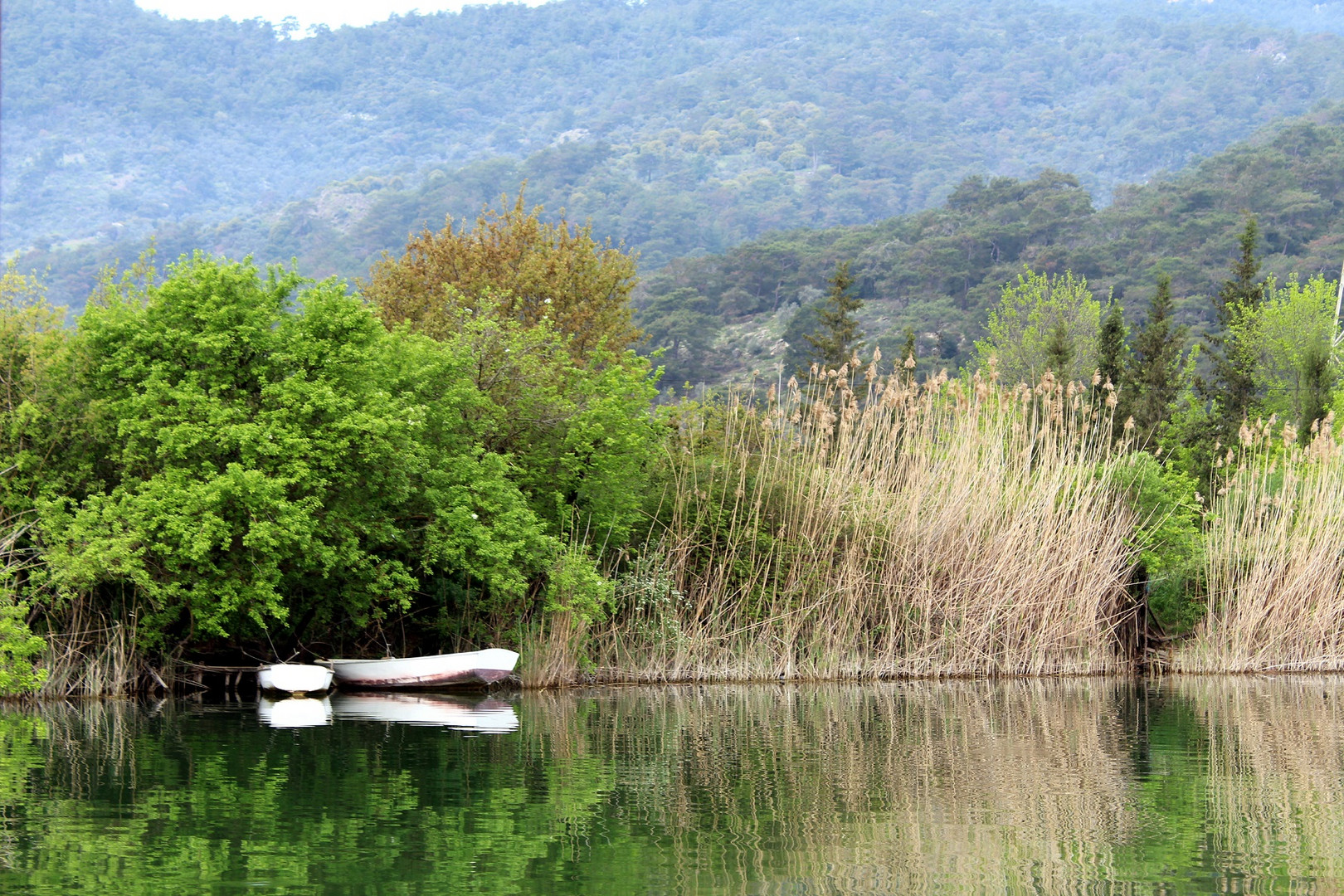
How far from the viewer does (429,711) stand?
20078 millimetres

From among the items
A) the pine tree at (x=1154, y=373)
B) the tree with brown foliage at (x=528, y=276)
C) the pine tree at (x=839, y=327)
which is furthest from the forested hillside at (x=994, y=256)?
the tree with brown foliage at (x=528, y=276)

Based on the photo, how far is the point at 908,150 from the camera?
512 feet

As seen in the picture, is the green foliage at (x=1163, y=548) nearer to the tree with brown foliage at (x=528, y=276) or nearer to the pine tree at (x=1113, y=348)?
the pine tree at (x=1113, y=348)

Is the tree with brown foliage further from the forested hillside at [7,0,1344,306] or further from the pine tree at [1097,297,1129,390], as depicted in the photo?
the forested hillside at [7,0,1344,306]

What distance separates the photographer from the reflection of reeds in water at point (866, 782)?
993 centimetres

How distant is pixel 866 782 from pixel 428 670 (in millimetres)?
10450

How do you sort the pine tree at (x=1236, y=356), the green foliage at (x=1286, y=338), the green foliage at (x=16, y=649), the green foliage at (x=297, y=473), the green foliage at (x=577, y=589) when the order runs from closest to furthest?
the green foliage at (x=16, y=649), the green foliage at (x=297, y=473), the green foliage at (x=577, y=589), the pine tree at (x=1236, y=356), the green foliage at (x=1286, y=338)

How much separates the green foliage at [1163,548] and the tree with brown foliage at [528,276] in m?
13.4

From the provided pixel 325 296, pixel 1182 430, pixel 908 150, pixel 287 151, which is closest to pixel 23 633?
pixel 325 296

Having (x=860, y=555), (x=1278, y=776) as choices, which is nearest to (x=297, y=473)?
(x=860, y=555)

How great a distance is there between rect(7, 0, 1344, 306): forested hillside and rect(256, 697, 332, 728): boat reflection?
10039 centimetres

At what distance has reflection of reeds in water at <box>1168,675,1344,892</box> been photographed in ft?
34.5

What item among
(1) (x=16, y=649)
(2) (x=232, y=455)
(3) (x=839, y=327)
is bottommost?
(1) (x=16, y=649)

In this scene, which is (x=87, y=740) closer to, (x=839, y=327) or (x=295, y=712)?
(x=295, y=712)
